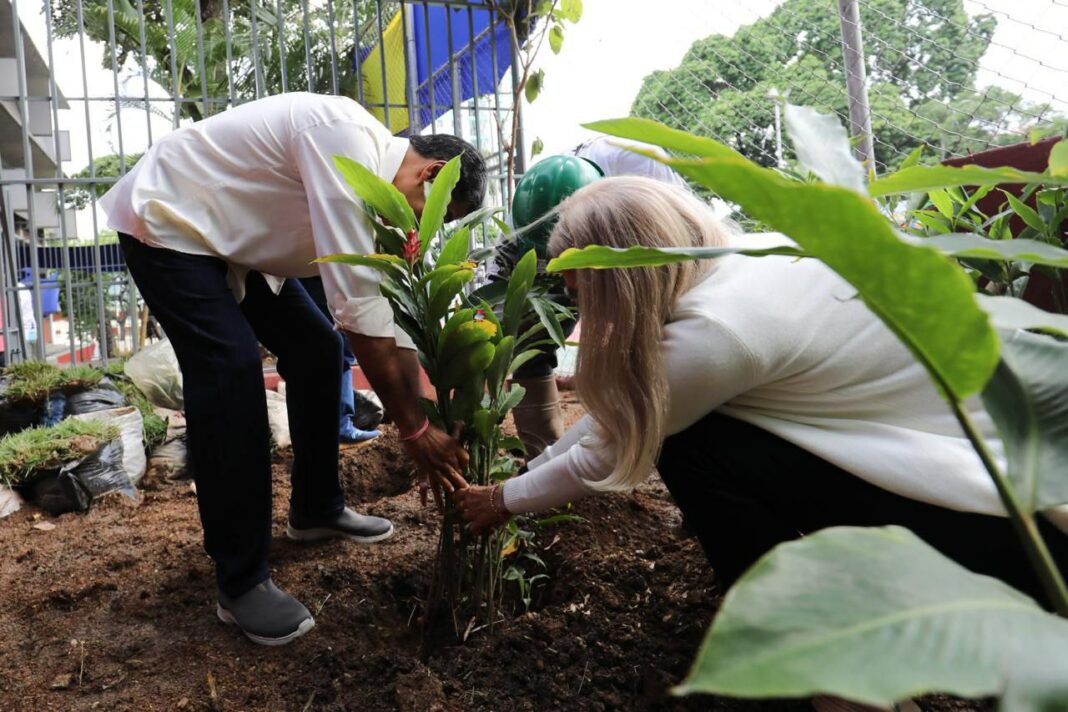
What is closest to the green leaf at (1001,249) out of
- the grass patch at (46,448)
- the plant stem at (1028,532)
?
the plant stem at (1028,532)

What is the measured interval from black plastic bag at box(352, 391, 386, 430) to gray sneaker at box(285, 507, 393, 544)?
177 centimetres

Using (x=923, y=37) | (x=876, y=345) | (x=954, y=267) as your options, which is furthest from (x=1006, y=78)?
(x=954, y=267)

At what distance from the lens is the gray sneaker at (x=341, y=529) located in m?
2.42

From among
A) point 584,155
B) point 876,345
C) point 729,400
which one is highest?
point 584,155

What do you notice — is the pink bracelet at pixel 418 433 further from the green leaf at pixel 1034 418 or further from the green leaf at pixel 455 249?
the green leaf at pixel 1034 418

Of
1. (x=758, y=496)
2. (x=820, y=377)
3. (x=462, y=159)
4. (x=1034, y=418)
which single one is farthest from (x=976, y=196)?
(x=1034, y=418)

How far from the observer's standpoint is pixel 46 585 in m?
2.26

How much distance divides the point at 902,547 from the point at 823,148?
0.31 metres

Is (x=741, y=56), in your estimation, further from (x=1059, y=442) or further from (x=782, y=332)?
(x=1059, y=442)

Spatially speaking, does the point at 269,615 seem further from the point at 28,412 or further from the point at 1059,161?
the point at 28,412

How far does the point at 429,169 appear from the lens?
6.42 feet

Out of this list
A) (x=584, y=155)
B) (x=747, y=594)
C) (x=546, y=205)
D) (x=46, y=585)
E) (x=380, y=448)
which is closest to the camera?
(x=747, y=594)

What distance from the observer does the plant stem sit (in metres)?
0.53

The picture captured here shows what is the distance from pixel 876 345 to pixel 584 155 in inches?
77.3
